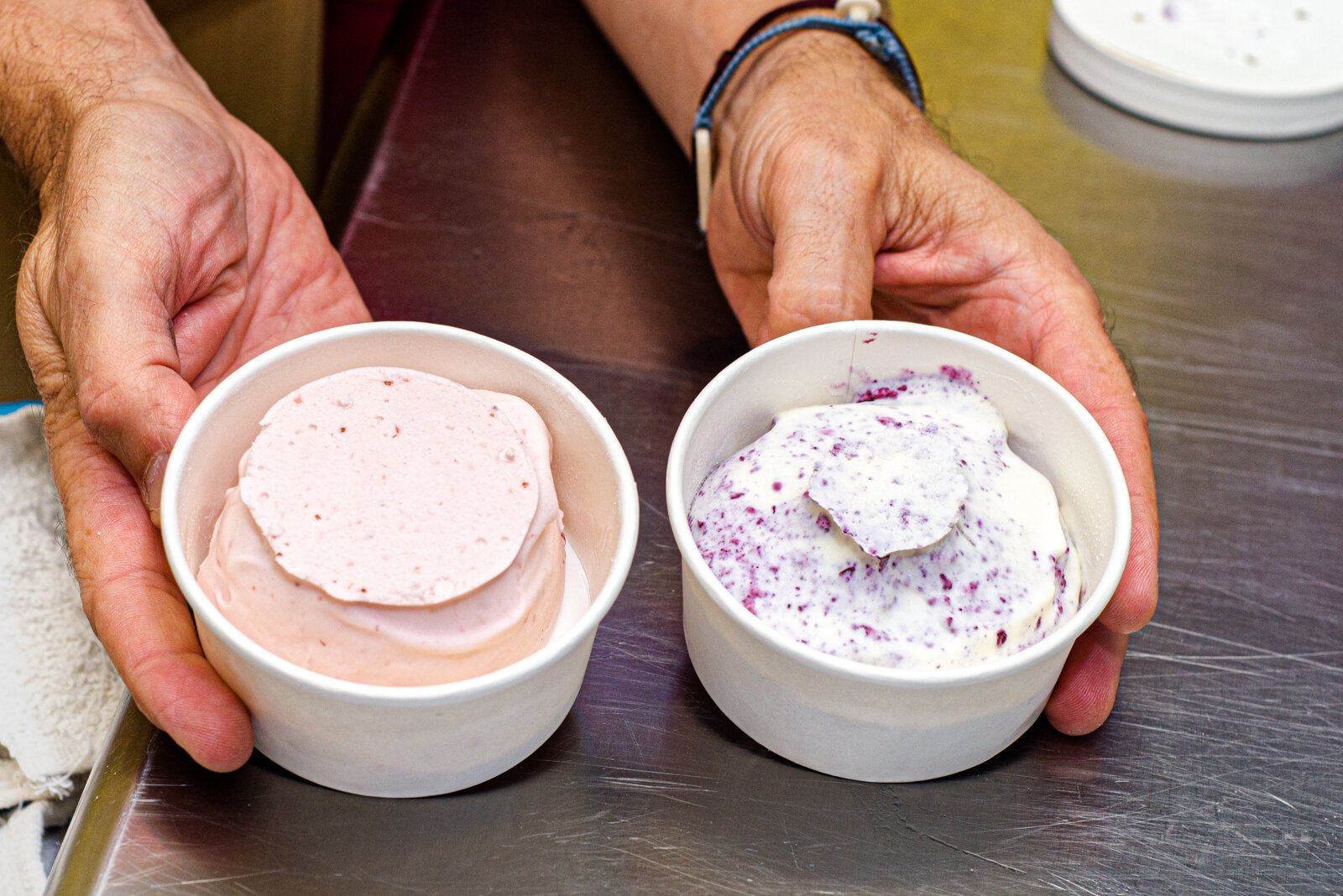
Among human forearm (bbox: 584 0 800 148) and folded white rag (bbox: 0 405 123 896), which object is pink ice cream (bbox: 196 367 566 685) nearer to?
folded white rag (bbox: 0 405 123 896)

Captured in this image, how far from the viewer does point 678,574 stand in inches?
37.3

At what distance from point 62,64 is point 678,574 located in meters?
0.71

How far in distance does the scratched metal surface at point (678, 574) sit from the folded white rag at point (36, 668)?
188 millimetres

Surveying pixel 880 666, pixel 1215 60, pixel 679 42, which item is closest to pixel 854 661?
pixel 880 666

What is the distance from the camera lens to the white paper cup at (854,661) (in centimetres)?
70

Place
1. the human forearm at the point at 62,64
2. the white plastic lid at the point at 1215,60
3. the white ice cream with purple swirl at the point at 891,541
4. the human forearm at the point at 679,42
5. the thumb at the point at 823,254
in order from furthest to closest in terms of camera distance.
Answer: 1. the white plastic lid at the point at 1215,60
2. the human forearm at the point at 679,42
3. the human forearm at the point at 62,64
4. the thumb at the point at 823,254
5. the white ice cream with purple swirl at the point at 891,541

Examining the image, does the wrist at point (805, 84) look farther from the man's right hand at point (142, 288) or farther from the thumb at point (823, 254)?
the man's right hand at point (142, 288)

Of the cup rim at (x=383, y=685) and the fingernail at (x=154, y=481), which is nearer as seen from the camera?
the cup rim at (x=383, y=685)

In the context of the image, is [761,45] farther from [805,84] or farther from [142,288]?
[142,288]

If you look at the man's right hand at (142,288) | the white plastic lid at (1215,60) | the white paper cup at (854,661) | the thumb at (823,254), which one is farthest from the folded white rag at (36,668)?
the white plastic lid at (1215,60)

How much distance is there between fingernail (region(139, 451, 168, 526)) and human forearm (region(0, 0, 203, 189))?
0.39m

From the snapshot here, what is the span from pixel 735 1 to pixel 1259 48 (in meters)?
0.64

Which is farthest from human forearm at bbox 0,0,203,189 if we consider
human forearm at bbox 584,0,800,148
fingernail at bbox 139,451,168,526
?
human forearm at bbox 584,0,800,148

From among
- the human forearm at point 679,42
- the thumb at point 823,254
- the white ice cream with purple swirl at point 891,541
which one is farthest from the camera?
the human forearm at point 679,42
